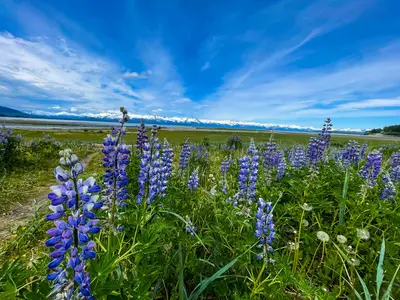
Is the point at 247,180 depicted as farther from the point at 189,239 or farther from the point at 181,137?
the point at 181,137

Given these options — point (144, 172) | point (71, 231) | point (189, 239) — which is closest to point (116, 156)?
point (144, 172)

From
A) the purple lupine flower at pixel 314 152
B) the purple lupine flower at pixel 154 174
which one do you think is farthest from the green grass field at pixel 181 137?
the purple lupine flower at pixel 154 174

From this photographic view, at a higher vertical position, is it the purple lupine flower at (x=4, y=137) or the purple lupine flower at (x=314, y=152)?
the purple lupine flower at (x=314, y=152)

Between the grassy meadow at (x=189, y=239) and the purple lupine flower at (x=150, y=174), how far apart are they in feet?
0.04

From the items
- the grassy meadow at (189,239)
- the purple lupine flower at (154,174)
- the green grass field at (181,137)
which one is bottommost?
the green grass field at (181,137)

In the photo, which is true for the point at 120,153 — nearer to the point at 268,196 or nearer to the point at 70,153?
the point at 70,153

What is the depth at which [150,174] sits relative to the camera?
273 centimetres

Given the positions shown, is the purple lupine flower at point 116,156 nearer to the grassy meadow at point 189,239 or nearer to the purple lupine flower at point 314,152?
the grassy meadow at point 189,239

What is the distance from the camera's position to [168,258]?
2.34 metres

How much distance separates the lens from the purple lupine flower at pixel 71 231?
1192 millimetres

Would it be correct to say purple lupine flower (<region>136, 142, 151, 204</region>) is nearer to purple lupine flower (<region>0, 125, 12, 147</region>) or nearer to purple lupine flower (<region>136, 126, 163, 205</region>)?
purple lupine flower (<region>136, 126, 163, 205</region>)

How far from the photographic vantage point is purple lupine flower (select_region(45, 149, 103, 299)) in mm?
1192

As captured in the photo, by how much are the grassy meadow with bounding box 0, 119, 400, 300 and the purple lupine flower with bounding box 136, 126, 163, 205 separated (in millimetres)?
13

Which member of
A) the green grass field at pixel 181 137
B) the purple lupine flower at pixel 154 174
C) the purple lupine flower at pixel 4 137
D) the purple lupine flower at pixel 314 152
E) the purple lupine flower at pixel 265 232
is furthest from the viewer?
the green grass field at pixel 181 137
